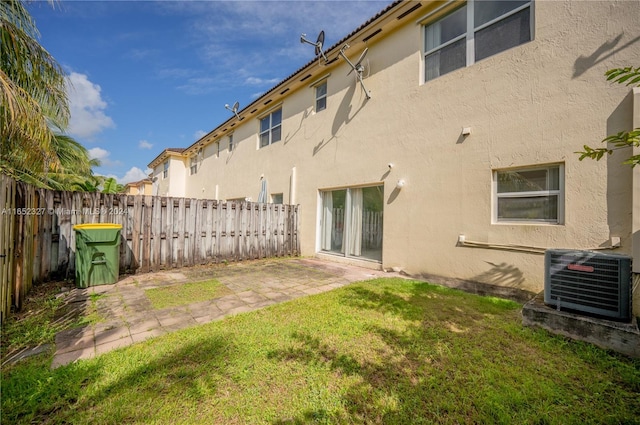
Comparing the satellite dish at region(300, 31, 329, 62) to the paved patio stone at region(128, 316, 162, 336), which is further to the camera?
the satellite dish at region(300, 31, 329, 62)

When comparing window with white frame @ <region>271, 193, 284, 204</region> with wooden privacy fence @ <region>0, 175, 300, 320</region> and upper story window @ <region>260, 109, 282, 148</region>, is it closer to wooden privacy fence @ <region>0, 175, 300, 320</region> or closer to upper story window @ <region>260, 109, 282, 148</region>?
wooden privacy fence @ <region>0, 175, 300, 320</region>

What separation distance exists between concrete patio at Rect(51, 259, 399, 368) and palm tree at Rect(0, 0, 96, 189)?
394 centimetres

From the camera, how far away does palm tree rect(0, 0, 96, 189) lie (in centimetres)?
519

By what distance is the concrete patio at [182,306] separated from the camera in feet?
9.84

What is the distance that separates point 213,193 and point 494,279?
16239 mm

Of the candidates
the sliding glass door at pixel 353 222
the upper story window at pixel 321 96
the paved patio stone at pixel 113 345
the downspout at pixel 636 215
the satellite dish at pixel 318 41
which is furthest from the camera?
the upper story window at pixel 321 96

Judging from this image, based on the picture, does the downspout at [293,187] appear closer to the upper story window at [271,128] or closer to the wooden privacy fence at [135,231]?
the wooden privacy fence at [135,231]

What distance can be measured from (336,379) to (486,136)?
5378 mm

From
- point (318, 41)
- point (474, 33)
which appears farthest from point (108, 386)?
point (318, 41)

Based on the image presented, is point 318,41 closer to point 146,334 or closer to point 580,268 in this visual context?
point 580,268

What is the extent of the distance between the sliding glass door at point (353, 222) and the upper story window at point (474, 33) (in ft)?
11.5

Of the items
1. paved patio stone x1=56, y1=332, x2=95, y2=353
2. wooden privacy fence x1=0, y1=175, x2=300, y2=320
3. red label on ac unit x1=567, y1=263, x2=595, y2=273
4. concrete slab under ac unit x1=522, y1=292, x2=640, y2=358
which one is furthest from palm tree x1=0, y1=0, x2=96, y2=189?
red label on ac unit x1=567, y1=263, x2=595, y2=273

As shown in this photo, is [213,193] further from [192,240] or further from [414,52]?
[414,52]

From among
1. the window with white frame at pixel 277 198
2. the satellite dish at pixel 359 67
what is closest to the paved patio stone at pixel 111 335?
the satellite dish at pixel 359 67
